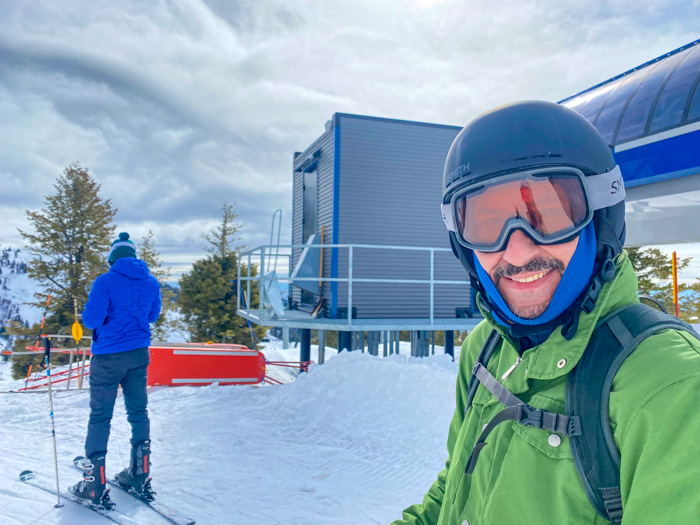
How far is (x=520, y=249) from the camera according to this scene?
1317mm

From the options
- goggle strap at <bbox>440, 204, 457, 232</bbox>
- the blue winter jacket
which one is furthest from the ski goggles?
the blue winter jacket

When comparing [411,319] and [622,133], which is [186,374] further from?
[622,133]

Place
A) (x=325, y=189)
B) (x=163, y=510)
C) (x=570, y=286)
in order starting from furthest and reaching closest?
(x=325, y=189) < (x=163, y=510) < (x=570, y=286)

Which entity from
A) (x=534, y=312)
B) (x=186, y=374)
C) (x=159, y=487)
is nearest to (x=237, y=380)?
(x=186, y=374)

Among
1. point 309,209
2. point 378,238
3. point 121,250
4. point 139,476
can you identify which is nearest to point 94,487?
point 139,476

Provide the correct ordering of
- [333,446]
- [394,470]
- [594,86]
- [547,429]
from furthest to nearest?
[594,86] → [333,446] → [394,470] → [547,429]

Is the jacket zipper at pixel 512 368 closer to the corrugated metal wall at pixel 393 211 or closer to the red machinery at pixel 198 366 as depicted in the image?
the corrugated metal wall at pixel 393 211

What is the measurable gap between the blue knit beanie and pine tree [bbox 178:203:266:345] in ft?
55.9

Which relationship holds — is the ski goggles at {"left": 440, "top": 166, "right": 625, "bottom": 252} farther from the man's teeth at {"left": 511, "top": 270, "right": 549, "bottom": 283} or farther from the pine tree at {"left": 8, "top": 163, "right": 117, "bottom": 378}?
the pine tree at {"left": 8, "top": 163, "right": 117, "bottom": 378}

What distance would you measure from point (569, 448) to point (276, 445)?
548cm

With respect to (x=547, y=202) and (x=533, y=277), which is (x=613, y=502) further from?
(x=547, y=202)

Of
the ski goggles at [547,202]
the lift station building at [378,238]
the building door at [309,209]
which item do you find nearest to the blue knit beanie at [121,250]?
the lift station building at [378,238]

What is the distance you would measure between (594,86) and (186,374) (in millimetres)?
10314

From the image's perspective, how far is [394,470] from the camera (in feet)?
16.7
